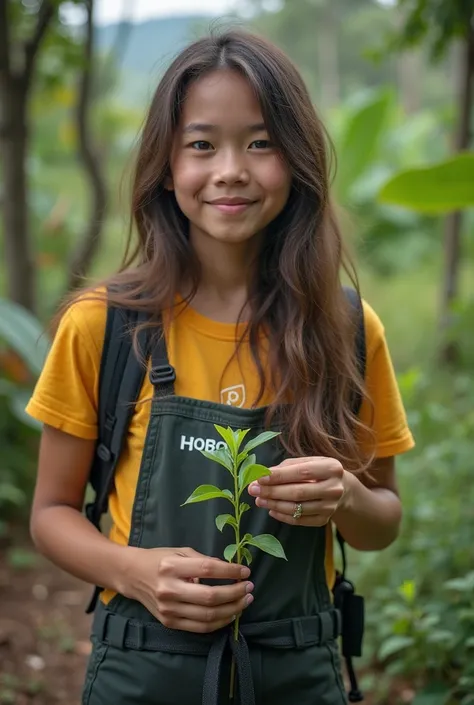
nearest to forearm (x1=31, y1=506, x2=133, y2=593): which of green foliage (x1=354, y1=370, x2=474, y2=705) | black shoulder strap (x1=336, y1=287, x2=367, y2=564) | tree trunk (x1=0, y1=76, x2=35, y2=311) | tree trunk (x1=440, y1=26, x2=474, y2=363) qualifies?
black shoulder strap (x1=336, y1=287, x2=367, y2=564)

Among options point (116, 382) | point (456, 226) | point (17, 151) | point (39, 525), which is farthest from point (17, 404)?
point (456, 226)

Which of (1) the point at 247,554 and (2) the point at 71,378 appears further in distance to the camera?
(2) the point at 71,378

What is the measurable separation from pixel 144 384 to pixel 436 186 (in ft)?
6.38

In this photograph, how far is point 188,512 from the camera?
1812mm

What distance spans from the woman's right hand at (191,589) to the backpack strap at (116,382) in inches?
9.5

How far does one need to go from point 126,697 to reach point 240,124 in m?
1.12

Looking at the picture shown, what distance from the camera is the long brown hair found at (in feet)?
6.14

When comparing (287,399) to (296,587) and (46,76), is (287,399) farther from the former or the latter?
(46,76)

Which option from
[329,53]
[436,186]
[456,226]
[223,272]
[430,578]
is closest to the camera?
[223,272]

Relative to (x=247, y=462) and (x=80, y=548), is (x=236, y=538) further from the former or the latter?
(x=80, y=548)

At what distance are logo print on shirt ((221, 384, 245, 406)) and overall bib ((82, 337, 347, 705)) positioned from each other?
2.7 inches

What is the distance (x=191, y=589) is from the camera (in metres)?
1.67

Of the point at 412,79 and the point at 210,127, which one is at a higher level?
the point at 412,79

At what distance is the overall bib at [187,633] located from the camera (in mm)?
1799
